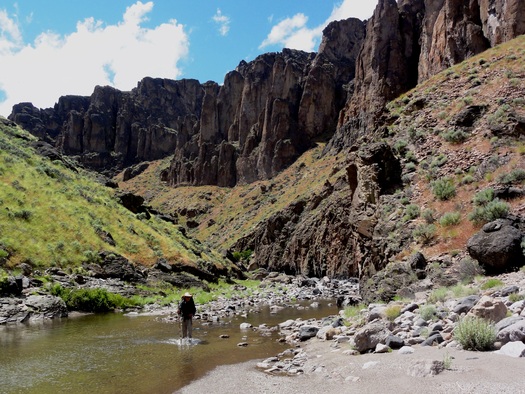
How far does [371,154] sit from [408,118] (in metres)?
6.55

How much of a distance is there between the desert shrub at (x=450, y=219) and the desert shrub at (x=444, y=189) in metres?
2.12

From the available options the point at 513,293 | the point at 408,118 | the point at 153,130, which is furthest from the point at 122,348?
the point at 153,130

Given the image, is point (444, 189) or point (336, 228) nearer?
point (444, 189)

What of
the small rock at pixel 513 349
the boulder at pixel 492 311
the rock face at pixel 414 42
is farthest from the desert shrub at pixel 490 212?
the rock face at pixel 414 42

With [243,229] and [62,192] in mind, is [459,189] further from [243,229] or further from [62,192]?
[243,229]

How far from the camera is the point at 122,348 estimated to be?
47.7 ft

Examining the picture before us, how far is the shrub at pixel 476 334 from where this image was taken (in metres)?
8.21

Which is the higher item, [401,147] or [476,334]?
[401,147]

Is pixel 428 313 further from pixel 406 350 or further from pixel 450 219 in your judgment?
pixel 450 219

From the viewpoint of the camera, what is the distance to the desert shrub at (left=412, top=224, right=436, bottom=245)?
63.5ft

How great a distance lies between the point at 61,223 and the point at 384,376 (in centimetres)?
3107

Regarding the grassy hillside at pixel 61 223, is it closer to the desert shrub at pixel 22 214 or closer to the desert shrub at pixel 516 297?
the desert shrub at pixel 22 214

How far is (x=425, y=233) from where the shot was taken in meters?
19.6

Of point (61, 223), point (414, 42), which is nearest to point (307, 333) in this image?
point (61, 223)
